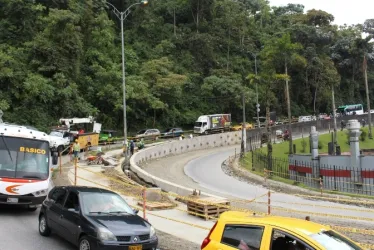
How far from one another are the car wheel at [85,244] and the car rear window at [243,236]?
10.7ft

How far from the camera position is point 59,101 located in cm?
4622

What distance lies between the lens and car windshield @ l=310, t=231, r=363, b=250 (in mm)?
5750

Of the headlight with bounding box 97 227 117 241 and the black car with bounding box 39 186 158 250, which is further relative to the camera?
the black car with bounding box 39 186 158 250

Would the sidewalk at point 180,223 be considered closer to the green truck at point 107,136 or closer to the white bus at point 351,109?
the green truck at point 107,136

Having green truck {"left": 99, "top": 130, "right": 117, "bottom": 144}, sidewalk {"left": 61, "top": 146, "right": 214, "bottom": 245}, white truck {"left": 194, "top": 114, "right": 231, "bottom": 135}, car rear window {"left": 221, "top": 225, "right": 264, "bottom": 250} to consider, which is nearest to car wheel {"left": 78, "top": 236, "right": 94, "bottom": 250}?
sidewalk {"left": 61, "top": 146, "right": 214, "bottom": 245}

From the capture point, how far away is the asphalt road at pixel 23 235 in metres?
9.73

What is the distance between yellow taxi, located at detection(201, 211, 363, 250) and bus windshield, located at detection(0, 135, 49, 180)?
855cm

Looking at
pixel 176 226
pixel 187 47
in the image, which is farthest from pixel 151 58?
pixel 176 226

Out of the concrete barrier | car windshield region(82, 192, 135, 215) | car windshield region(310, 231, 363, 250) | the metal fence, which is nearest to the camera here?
car windshield region(310, 231, 363, 250)

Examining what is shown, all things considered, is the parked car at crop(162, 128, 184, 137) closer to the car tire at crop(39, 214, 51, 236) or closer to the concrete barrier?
the concrete barrier

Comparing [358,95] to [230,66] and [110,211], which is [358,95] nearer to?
[230,66]

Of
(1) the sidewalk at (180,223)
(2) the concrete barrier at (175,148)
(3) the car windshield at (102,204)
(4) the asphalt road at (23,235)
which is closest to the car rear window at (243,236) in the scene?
(3) the car windshield at (102,204)

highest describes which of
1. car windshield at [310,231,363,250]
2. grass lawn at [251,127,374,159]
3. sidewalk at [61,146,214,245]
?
car windshield at [310,231,363,250]

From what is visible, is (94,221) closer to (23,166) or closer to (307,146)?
(23,166)
